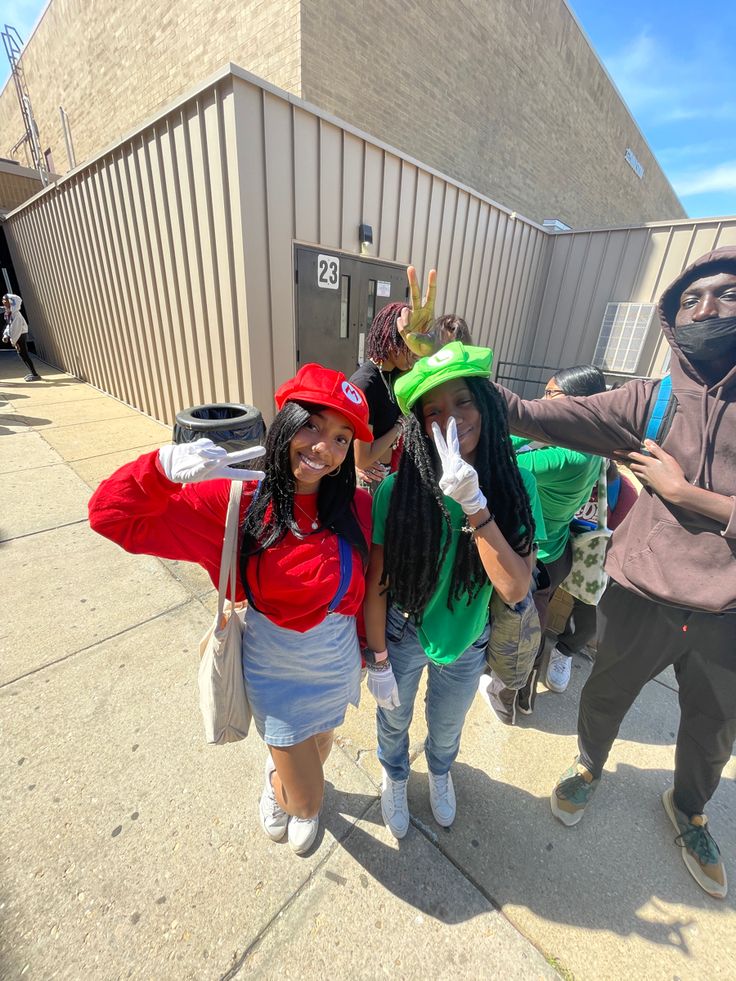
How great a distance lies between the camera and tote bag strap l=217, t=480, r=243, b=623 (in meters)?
1.13

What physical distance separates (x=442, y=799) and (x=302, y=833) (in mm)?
547

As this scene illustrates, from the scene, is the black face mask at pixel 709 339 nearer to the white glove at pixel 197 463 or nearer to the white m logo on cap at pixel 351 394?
the white m logo on cap at pixel 351 394

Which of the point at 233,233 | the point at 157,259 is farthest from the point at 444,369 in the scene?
the point at 157,259

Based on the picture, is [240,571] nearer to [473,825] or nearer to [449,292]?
[473,825]

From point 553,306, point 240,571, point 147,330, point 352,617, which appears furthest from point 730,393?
point 553,306

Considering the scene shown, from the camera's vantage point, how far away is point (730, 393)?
1241mm

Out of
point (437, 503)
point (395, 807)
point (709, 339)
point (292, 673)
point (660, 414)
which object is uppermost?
point (709, 339)

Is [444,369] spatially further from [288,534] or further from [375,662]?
[375,662]

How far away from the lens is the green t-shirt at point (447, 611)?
133 centimetres

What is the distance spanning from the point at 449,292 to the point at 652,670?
6.23 metres

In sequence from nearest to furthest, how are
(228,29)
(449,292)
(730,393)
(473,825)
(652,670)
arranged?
(730,393) → (652,670) → (473,825) → (449,292) → (228,29)

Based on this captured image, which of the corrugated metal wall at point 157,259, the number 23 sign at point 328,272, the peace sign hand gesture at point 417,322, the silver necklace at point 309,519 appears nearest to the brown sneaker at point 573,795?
the silver necklace at point 309,519

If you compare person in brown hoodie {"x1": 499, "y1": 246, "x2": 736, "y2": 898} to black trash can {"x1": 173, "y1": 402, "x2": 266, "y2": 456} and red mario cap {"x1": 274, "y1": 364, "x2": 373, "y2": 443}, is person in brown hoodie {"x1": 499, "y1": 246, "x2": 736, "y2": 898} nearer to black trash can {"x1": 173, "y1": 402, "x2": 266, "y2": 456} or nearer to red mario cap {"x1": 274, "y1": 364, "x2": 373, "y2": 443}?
red mario cap {"x1": 274, "y1": 364, "x2": 373, "y2": 443}

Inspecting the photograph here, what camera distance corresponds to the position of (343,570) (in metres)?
1.27
